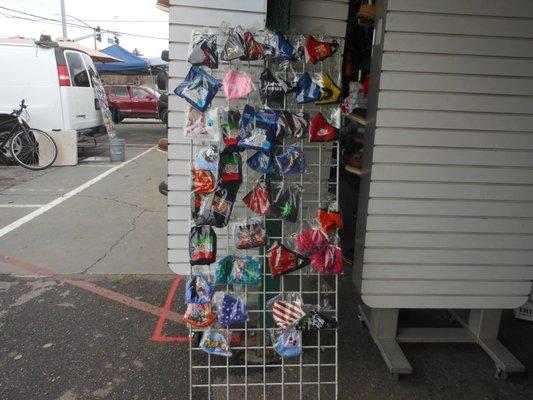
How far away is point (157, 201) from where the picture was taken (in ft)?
19.7

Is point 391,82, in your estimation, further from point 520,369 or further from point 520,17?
point 520,369

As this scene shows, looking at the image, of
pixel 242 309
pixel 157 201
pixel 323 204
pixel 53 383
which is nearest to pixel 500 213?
pixel 323 204

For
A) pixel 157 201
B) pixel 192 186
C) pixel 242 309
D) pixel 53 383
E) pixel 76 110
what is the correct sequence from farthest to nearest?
pixel 76 110, pixel 157 201, pixel 53 383, pixel 242 309, pixel 192 186

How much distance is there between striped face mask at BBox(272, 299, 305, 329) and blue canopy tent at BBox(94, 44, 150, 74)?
615 inches

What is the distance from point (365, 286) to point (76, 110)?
778cm

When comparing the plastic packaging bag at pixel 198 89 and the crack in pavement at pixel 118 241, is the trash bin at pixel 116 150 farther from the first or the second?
the plastic packaging bag at pixel 198 89

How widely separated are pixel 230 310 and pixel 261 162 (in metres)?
0.82

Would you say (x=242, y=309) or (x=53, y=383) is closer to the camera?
(x=242, y=309)

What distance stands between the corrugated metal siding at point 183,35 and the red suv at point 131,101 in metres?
13.8

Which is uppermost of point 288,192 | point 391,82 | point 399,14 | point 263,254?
point 399,14

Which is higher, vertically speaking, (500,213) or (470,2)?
(470,2)

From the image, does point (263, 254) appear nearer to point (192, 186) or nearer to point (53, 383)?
point (192, 186)

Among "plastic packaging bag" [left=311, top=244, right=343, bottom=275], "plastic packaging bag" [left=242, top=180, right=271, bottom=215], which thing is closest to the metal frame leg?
"plastic packaging bag" [left=311, top=244, right=343, bottom=275]

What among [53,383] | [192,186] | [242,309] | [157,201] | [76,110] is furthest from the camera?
[76,110]
